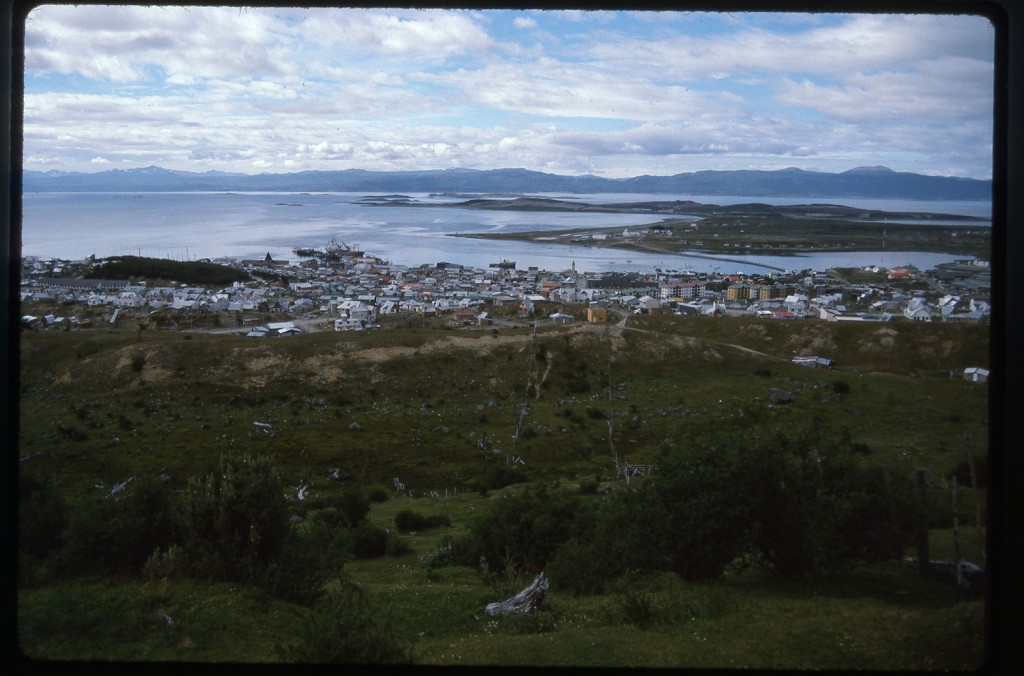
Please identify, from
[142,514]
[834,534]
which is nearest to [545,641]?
[834,534]

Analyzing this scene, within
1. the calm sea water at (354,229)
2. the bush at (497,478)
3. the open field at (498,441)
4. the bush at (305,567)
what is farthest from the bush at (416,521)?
the calm sea water at (354,229)

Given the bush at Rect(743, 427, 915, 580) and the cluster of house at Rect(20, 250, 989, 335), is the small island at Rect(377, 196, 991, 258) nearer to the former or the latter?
the cluster of house at Rect(20, 250, 989, 335)

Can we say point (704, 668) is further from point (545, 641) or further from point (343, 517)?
point (343, 517)

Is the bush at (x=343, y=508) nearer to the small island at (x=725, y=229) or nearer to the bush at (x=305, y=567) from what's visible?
the bush at (x=305, y=567)

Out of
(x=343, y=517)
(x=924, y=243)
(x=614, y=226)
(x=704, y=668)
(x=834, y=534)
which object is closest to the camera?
(x=704, y=668)

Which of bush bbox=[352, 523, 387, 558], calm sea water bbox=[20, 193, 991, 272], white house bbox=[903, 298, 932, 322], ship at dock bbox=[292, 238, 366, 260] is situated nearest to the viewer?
white house bbox=[903, 298, 932, 322]

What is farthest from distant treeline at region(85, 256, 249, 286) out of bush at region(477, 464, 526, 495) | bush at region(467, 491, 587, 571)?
bush at region(467, 491, 587, 571)

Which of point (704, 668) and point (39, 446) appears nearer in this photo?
point (704, 668)
